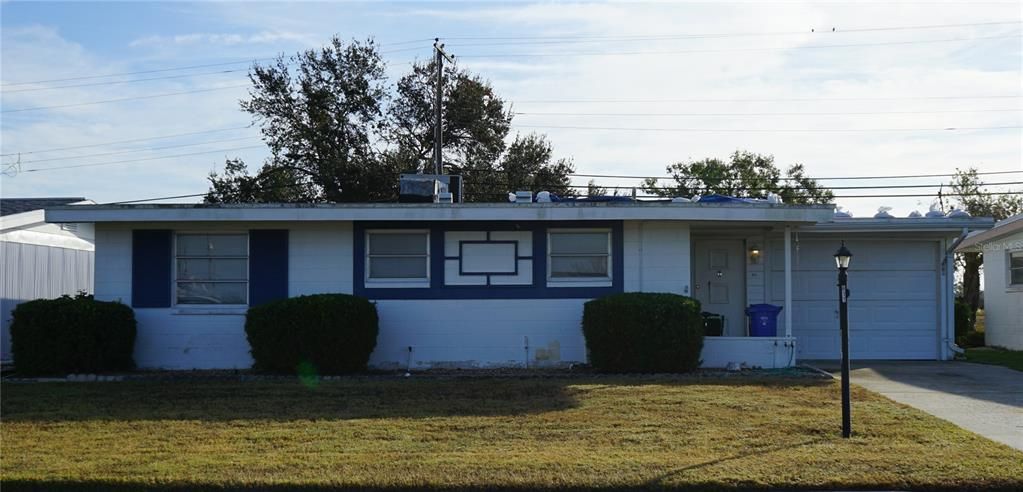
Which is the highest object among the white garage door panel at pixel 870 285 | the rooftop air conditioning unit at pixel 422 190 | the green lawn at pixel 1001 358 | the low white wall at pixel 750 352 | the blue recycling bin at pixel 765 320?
the rooftop air conditioning unit at pixel 422 190

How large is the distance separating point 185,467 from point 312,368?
19.5 feet

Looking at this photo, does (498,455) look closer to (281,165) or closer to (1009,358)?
(1009,358)

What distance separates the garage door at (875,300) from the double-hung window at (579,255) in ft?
13.9

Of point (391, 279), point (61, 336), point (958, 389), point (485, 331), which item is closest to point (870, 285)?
point (958, 389)

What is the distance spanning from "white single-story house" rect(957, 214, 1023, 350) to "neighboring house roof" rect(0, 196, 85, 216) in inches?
836

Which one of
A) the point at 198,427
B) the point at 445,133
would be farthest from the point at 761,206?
the point at 445,133

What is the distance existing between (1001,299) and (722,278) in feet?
35.7

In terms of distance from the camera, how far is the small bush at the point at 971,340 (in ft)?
83.6

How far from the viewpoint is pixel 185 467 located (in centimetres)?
870

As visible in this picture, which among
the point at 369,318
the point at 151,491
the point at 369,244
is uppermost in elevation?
the point at 369,244

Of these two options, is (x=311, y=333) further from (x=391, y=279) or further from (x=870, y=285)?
(x=870, y=285)

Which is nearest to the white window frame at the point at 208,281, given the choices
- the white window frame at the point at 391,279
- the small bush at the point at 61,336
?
the small bush at the point at 61,336

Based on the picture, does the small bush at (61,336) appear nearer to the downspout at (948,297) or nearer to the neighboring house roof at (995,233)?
the downspout at (948,297)

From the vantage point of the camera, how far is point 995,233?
79.0 feet
